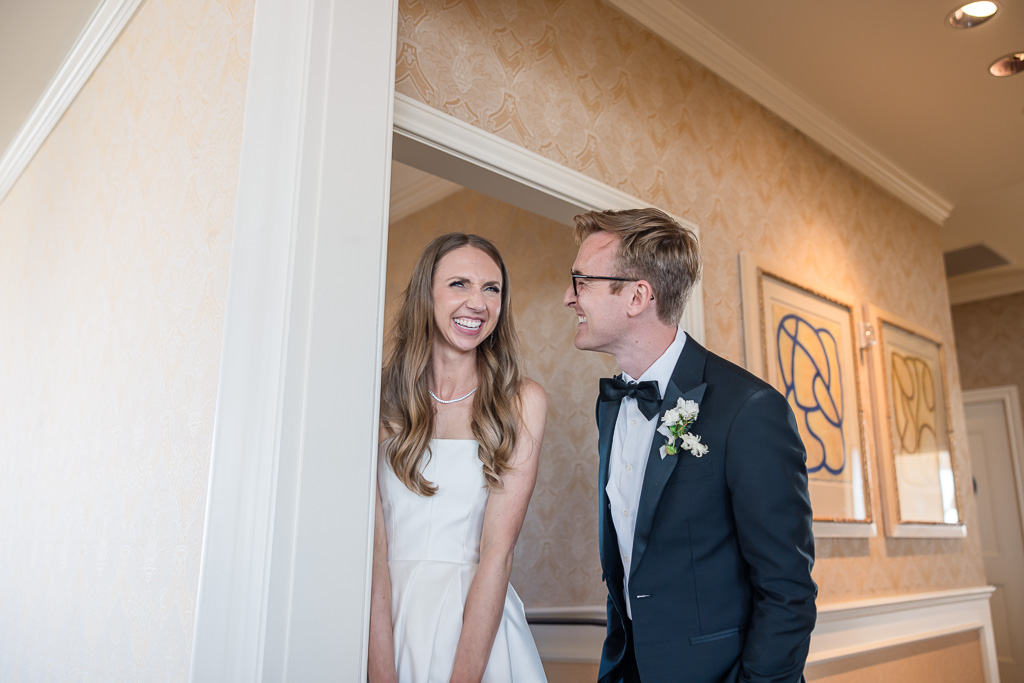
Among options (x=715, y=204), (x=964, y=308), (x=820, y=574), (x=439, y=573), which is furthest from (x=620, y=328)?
(x=964, y=308)

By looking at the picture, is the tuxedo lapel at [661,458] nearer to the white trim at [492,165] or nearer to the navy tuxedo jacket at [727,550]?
the navy tuxedo jacket at [727,550]

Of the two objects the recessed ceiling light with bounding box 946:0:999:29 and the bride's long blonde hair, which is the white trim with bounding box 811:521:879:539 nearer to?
the bride's long blonde hair

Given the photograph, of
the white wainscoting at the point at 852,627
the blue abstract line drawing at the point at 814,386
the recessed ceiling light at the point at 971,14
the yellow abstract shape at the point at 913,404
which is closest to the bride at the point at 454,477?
the white wainscoting at the point at 852,627

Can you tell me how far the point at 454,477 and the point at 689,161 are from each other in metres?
1.77

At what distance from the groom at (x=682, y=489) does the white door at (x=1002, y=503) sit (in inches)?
200

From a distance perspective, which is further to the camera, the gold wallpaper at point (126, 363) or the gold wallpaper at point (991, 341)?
the gold wallpaper at point (991, 341)

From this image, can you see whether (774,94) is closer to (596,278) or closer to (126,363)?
(596,278)

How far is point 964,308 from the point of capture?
6.16m

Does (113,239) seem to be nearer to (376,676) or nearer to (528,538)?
(376,676)

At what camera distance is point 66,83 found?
3.02 meters

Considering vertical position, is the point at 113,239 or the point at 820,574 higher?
the point at 113,239

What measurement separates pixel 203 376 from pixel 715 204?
7.20ft

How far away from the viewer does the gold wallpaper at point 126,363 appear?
5.32ft

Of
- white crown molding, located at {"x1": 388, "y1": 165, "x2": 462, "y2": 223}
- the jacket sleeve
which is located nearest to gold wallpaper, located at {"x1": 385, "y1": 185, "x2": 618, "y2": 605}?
white crown molding, located at {"x1": 388, "y1": 165, "x2": 462, "y2": 223}
